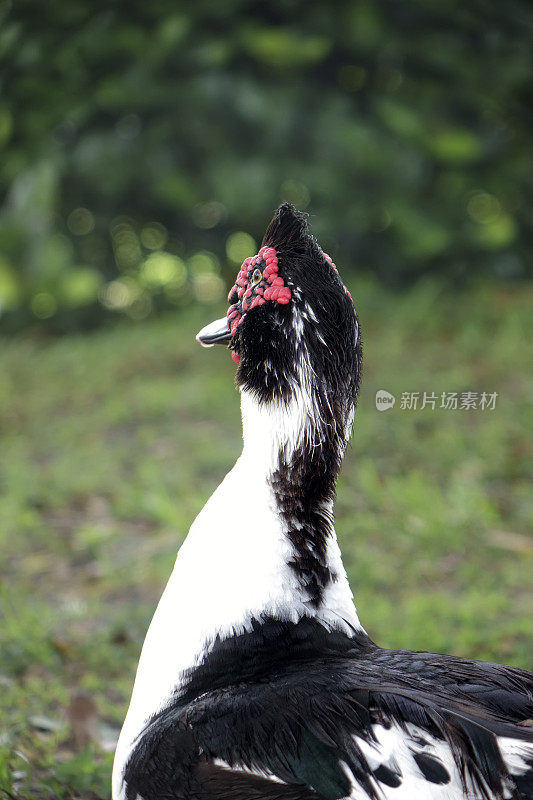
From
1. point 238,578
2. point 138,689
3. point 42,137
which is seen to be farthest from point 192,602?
point 42,137

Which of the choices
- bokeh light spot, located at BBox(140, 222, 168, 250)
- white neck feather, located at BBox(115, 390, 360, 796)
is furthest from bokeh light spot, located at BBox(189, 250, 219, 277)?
white neck feather, located at BBox(115, 390, 360, 796)

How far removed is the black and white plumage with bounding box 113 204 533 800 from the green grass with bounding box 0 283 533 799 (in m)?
0.64

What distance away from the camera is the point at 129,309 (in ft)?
22.6

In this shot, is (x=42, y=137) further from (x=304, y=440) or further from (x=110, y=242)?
(x=304, y=440)

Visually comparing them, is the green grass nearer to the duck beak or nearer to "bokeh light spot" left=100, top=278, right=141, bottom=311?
"bokeh light spot" left=100, top=278, right=141, bottom=311

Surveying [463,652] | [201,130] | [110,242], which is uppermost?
[201,130]

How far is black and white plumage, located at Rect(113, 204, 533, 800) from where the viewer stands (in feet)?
5.12

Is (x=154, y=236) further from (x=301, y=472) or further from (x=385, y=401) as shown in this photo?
(x=301, y=472)

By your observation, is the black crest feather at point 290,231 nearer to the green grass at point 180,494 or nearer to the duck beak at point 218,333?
the duck beak at point 218,333

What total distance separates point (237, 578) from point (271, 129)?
485 centimetres

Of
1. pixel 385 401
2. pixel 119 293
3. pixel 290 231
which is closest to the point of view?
pixel 290 231

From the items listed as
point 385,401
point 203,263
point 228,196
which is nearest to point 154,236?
point 203,263

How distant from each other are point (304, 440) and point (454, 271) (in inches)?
191

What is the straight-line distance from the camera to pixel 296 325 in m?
1.85
